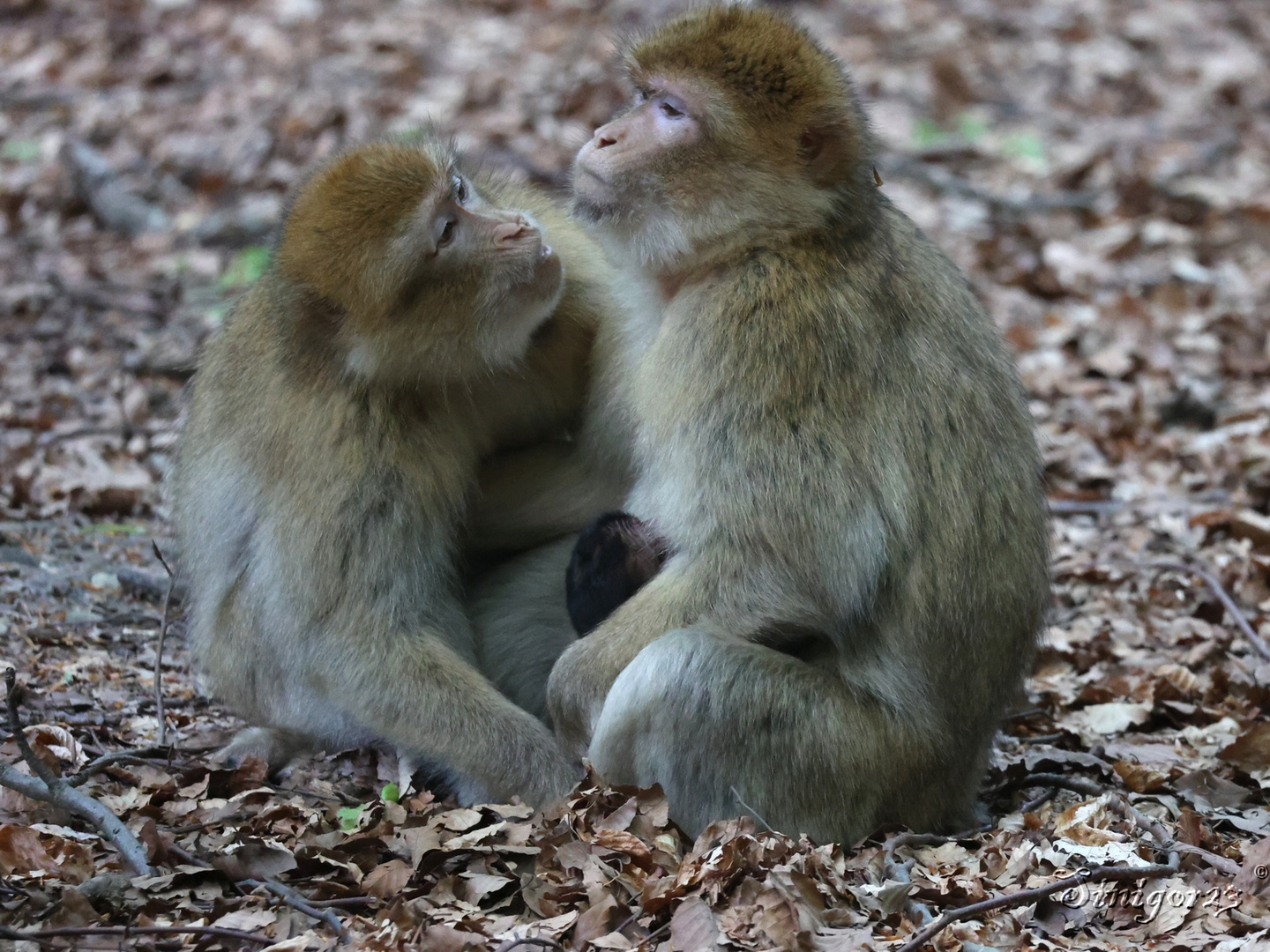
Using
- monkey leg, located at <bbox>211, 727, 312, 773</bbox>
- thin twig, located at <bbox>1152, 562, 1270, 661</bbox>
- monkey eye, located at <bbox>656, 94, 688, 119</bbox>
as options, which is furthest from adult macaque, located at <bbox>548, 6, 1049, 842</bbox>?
thin twig, located at <bbox>1152, 562, 1270, 661</bbox>

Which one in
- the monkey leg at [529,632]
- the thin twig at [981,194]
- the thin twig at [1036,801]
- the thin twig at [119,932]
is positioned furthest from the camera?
the thin twig at [981,194]

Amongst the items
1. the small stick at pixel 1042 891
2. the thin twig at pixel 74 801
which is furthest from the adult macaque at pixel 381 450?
the small stick at pixel 1042 891

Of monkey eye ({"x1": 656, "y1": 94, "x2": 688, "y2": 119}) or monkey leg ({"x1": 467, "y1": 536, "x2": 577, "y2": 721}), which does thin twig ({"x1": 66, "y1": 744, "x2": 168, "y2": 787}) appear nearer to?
monkey leg ({"x1": 467, "y1": 536, "x2": 577, "y2": 721})

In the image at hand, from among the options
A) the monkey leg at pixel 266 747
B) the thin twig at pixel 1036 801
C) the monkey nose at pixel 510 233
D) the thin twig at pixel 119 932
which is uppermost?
the monkey nose at pixel 510 233

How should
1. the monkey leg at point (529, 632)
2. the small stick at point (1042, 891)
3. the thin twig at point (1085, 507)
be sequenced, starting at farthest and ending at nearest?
the thin twig at point (1085, 507) → the monkey leg at point (529, 632) → the small stick at point (1042, 891)

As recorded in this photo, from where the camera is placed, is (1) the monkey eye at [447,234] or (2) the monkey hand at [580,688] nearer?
(2) the monkey hand at [580,688]

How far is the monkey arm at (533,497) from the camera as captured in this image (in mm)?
4922

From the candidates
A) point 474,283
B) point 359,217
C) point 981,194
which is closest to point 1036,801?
point 474,283

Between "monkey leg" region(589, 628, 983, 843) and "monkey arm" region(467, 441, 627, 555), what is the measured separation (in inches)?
37.5

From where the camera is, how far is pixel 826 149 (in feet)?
14.0

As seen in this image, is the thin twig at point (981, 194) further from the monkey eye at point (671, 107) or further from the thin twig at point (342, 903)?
the thin twig at point (342, 903)

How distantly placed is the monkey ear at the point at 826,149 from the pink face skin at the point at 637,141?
325mm

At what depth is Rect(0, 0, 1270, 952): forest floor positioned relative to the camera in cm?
385

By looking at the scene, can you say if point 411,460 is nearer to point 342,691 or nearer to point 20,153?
point 342,691
